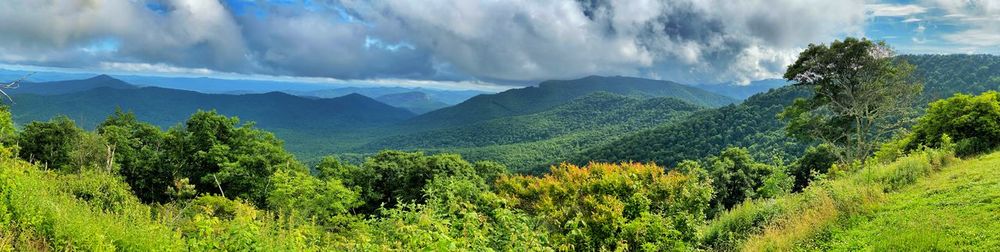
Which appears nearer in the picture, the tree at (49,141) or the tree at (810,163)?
the tree at (49,141)

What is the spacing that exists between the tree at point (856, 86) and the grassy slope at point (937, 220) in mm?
15747

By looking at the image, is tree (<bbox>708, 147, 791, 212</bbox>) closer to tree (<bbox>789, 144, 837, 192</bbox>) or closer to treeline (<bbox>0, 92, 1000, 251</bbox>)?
treeline (<bbox>0, 92, 1000, 251</bbox>)

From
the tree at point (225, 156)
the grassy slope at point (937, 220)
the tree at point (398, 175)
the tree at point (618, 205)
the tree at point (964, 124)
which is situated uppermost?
the tree at point (964, 124)

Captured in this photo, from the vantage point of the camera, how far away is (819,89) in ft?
86.8

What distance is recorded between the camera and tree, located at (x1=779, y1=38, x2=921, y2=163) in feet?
80.5

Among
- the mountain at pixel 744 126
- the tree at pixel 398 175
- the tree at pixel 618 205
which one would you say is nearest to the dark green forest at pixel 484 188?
the tree at pixel 618 205

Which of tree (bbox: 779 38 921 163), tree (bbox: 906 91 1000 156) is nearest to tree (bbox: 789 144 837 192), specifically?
tree (bbox: 779 38 921 163)

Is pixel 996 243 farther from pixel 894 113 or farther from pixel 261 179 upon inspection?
pixel 261 179

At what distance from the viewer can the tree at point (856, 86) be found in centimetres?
2453

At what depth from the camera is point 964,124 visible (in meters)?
17.2

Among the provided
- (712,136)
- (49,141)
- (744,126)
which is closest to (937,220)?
(49,141)

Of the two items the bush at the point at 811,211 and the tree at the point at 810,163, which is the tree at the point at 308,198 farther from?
the tree at the point at 810,163

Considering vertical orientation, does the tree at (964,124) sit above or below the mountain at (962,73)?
below

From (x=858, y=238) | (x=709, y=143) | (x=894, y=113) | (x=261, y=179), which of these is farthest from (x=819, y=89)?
(x=709, y=143)
